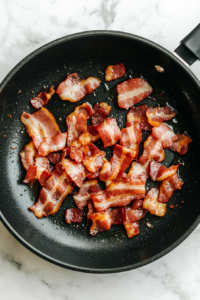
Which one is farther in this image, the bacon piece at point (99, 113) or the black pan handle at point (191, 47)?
the bacon piece at point (99, 113)

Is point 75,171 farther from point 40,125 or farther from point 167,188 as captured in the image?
point 167,188

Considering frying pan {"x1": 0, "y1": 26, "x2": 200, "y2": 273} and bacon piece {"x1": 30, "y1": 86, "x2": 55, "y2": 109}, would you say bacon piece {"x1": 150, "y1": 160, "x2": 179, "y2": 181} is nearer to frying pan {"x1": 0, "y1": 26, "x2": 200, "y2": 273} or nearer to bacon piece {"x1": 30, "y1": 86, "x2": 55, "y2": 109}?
frying pan {"x1": 0, "y1": 26, "x2": 200, "y2": 273}

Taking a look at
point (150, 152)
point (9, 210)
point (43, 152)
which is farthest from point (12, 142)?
point (150, 152)

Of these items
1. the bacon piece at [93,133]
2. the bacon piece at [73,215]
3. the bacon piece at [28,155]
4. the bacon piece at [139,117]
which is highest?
the bacon piece at [139,117]

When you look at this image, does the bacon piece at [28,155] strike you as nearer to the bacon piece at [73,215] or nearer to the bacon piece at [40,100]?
the bacon piece at [40,100]

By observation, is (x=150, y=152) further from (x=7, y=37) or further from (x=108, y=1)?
(x=7, y=37)

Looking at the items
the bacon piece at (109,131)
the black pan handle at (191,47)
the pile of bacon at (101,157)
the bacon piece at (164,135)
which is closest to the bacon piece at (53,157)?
the pile of bacon at (101,157)
